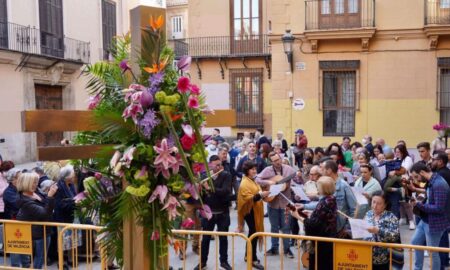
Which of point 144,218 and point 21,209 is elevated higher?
point 144,218

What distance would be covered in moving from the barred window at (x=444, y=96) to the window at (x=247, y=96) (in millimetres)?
8072

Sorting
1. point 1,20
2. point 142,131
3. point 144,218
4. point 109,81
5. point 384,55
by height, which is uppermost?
point 1,20

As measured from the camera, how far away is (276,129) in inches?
662

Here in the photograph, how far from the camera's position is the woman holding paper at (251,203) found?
7273 millimetres

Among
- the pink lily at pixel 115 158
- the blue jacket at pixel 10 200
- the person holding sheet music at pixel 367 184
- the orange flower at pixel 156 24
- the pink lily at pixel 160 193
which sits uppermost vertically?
the orange flower at pixel 156 24

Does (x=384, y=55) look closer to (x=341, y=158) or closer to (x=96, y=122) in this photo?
(x=341, y=158)

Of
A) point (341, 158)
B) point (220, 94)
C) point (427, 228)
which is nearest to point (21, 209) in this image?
point (427, 228)

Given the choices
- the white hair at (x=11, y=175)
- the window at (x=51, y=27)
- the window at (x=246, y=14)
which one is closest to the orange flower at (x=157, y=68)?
the white hair at (x=11, y=175)

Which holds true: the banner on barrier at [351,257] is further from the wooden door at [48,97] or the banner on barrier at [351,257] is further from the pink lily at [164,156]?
the wooden door at [48,97]

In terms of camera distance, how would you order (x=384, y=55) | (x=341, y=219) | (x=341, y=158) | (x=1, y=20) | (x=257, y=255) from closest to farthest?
1. (x=341, y=219)
2. (x=257, y=255)
3. (x=341, y=158)
4. (x=384, y=55)
5. (x=1, y=20)

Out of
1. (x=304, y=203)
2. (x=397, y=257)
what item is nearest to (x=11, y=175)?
(x=304, y=203)

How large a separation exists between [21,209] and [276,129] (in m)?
11.3

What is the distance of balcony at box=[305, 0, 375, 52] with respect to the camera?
51.5 feet

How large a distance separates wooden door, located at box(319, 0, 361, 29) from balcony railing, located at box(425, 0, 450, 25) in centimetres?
213
